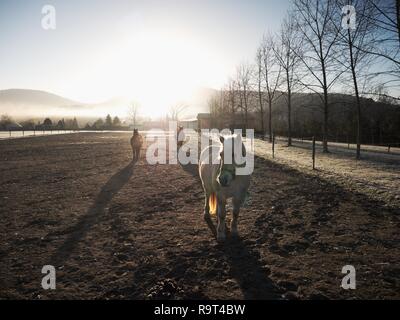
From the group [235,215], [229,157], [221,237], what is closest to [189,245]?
[221,237]

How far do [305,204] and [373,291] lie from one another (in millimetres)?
4653

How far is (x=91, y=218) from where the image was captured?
7.64 meters

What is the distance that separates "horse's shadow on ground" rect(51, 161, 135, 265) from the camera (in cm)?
551

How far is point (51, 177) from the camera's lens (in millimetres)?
13648

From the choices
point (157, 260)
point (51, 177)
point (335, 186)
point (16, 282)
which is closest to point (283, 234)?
point (157, 260)

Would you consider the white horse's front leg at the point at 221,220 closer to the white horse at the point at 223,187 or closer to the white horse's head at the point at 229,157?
the white horse at the point at 223,187

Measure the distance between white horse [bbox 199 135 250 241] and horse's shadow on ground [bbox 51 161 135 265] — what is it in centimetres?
291

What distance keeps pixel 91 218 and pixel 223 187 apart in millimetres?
3832

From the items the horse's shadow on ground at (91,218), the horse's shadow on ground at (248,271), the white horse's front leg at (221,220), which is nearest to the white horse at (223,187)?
the white horse's front leg at (221,220)

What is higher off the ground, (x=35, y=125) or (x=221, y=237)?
(x=35, y=125)

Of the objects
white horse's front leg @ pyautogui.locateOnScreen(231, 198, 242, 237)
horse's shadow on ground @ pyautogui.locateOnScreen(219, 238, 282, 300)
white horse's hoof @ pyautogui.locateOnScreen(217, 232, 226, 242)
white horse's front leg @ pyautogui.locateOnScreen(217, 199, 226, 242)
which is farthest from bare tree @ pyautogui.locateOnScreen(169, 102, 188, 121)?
horse's shadow on ground @ pyautogui.locateOnScreen(219, 238, 282, 300)

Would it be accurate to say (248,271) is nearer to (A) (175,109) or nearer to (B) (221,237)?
(B) (221,237)

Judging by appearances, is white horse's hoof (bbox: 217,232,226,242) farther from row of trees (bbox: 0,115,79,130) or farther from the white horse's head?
row of trees (bbox: 0,115,79,130)
